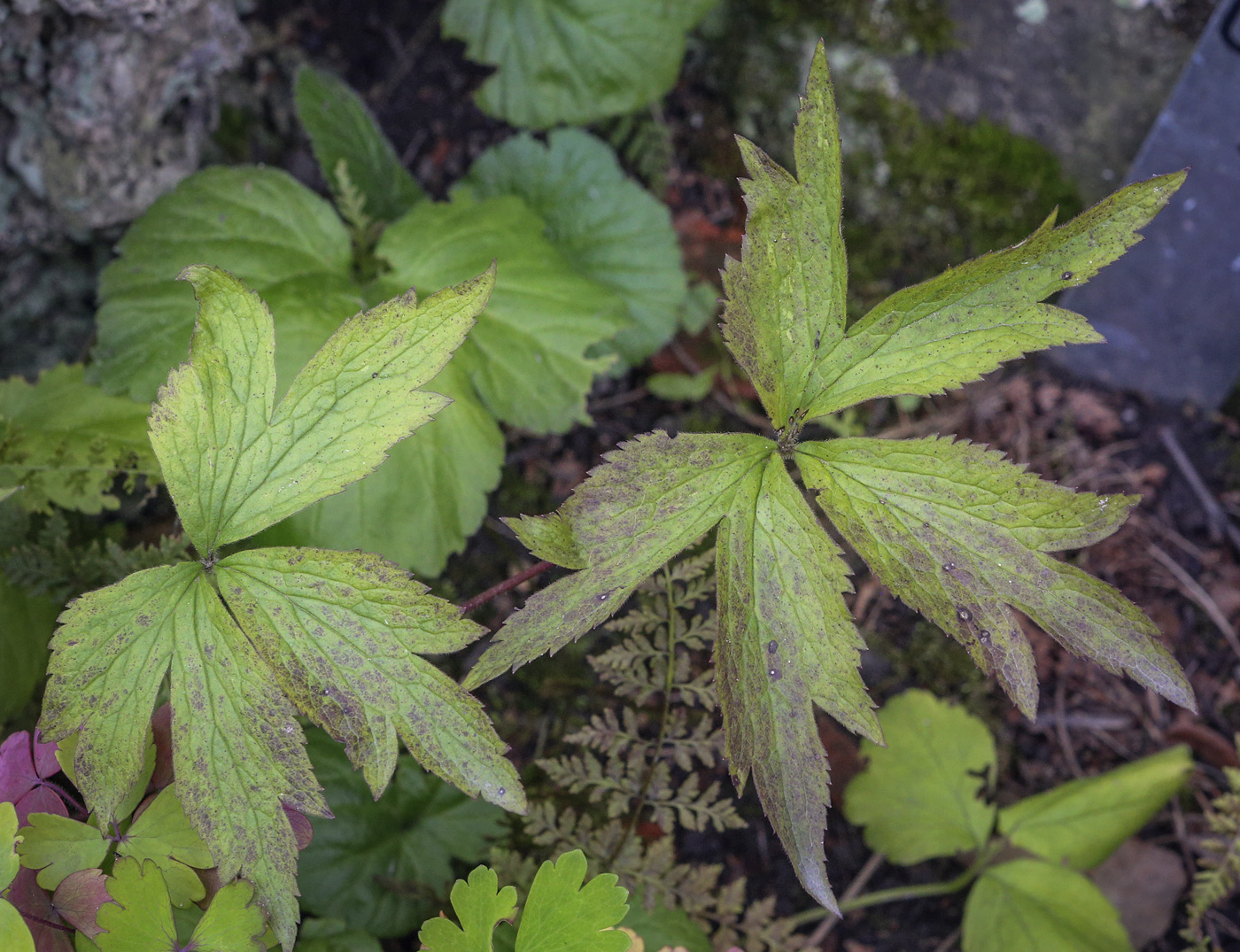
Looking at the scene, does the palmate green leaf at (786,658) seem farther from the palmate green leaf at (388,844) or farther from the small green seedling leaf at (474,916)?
the palmate green leaf at (388,844)

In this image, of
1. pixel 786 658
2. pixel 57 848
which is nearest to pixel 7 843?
pixel 57 848

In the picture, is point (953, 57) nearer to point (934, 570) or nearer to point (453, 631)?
point (934, 570)

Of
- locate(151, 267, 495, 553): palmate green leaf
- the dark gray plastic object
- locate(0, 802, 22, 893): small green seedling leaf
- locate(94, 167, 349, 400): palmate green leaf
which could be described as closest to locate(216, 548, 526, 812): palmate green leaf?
locate(151, 267, 495, 553): palmate green leaf

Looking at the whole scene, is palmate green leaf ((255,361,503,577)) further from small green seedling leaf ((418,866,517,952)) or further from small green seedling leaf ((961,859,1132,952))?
small green seedling leaf ((961,859,1132,952))

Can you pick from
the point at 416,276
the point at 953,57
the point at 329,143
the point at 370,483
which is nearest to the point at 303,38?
the point at 329,143

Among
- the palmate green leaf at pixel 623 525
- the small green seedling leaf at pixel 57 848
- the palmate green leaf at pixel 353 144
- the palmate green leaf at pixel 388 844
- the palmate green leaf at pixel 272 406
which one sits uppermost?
the palmate green leaf at pixel 353 144

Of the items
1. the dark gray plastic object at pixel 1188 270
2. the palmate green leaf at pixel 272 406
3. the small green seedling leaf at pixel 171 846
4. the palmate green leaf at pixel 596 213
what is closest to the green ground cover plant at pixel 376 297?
the palmate green leaf at pixel 596 213

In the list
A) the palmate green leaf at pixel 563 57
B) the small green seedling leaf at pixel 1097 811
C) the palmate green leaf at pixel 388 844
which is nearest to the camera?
the palmate green leaf at pixel 388 844
